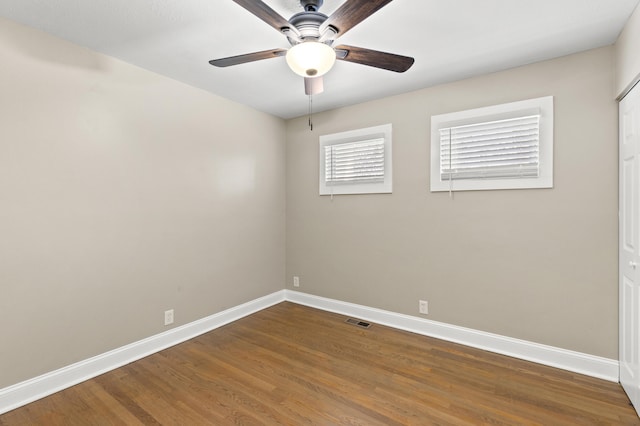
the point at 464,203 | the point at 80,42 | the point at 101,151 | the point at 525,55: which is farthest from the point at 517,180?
the point at 80,42

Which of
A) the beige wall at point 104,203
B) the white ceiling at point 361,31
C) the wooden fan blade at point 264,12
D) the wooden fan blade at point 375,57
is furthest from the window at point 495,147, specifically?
the beige wall at point 104,203

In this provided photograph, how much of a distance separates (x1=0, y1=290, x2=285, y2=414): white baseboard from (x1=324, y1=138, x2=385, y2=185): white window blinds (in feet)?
6.40

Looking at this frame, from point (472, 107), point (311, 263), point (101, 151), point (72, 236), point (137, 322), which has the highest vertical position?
point (472, 107)

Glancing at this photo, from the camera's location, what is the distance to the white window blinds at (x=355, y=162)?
3393 mm

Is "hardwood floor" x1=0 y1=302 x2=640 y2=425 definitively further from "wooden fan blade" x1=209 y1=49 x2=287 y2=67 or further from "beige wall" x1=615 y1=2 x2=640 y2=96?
"wooden fan blade" x1=209 y1=49 x2=287 y2=67

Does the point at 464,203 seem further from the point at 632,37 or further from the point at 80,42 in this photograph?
the point at 80,42

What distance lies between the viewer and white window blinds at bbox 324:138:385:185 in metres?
3.39

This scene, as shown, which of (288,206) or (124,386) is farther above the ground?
(288,206)

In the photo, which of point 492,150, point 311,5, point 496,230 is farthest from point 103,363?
point 492,150

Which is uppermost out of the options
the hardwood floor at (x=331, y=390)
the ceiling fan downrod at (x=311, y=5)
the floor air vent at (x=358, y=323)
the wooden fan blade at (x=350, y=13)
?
the ceiling fan downrod at (x=311, y=5)

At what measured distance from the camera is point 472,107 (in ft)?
9.23

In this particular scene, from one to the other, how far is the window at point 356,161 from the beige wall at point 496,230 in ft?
0.33

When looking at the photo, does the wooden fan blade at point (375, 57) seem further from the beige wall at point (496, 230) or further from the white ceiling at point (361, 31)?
the beige wall at point (496, 230)

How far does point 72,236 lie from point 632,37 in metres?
4.03
